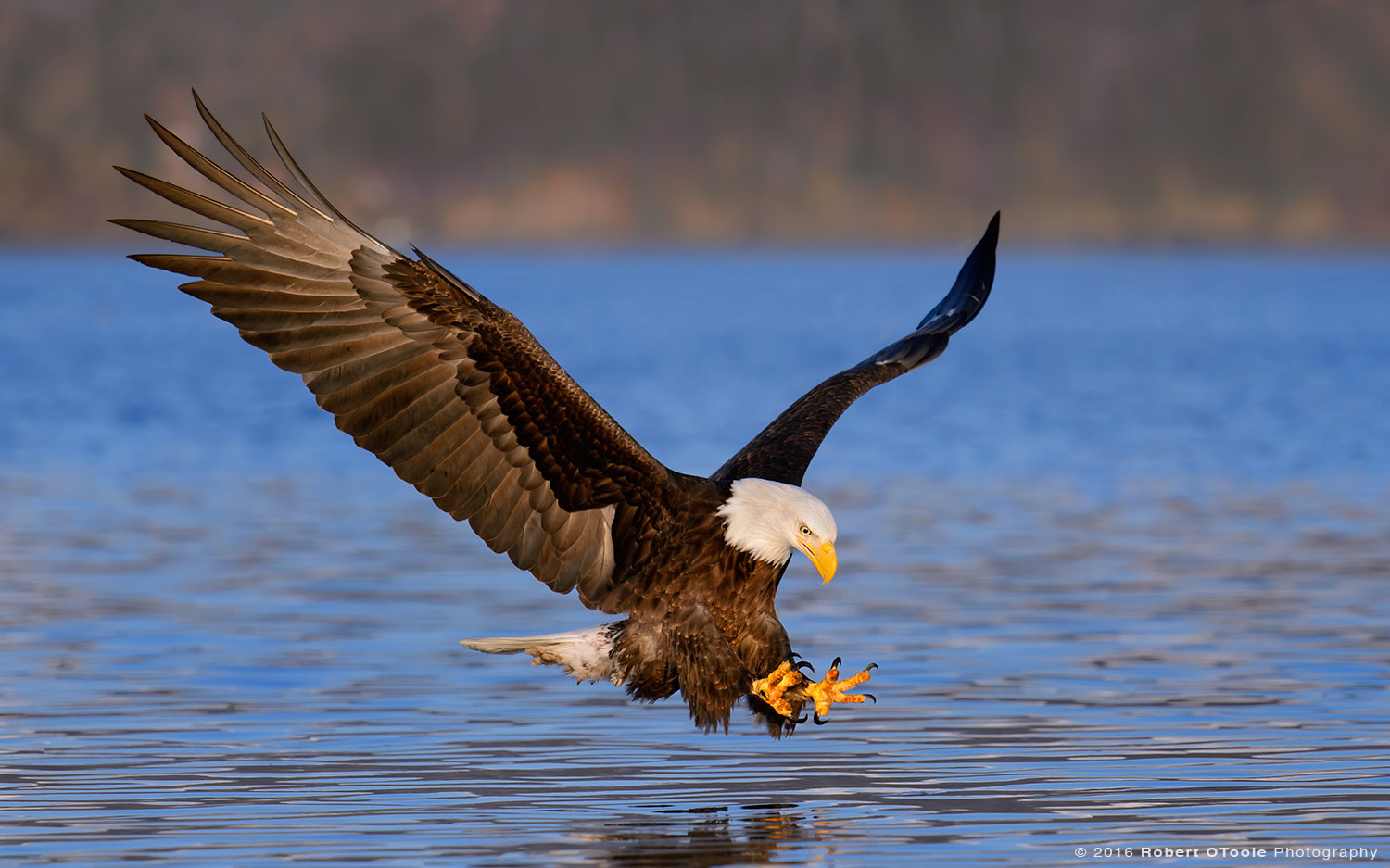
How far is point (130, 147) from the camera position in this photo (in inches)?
6678

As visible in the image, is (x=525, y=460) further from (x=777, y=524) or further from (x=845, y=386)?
(x=845, y=386)

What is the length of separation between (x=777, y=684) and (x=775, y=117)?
174 m

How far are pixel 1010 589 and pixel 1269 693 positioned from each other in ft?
9.55

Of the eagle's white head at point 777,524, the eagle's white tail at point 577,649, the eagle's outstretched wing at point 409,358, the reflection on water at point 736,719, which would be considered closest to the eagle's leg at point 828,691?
the reflection on water at point 736,719

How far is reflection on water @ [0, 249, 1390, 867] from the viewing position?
720 cm

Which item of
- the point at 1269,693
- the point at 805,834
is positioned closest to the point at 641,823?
the point at 805,834

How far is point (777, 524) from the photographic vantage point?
7.85 m

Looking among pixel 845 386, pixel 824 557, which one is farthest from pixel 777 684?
pixel 845 386

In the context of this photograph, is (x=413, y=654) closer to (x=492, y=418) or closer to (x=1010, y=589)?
(x=492, y=418)

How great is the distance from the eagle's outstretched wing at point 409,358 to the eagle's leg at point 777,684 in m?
0.75

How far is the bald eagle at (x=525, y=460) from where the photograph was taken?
7.71 m

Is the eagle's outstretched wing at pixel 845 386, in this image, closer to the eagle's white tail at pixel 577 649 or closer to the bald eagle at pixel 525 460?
the bald eagle at pixel 525 460

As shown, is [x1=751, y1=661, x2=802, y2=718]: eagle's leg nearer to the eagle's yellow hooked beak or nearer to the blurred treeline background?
the eagle's yellow hooked beak

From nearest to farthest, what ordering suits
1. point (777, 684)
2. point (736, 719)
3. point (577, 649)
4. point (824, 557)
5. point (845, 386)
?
point (824, 557), point (777, 684), point (577, 649), point (736, 719), point (845, 386)
